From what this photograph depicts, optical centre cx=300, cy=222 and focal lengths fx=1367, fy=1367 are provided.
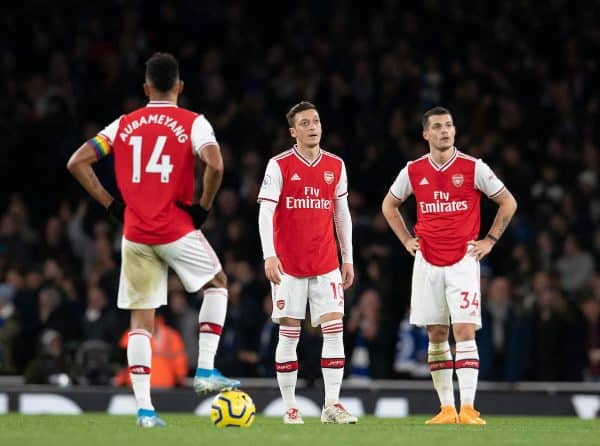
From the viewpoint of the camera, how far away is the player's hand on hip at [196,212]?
10047mm

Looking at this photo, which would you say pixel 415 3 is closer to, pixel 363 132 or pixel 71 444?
pixel 363 132

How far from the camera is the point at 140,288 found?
999 centimetres

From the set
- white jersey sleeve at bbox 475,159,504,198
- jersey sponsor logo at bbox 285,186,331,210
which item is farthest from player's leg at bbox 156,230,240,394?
white jersey sleeve at bbox 475,159,504,198

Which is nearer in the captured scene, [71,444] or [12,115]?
[71,444]

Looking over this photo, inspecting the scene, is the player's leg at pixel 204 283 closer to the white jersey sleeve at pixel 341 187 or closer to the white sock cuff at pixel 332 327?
the white sock cuff at pixel 332 327

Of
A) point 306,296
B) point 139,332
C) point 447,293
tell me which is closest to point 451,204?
point 447,293

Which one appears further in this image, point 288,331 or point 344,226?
point 344,226

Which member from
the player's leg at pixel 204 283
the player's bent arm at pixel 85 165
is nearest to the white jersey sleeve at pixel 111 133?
the player's bent arm at pixel 85 165

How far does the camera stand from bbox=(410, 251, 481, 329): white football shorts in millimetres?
11211

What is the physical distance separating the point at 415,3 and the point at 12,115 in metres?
7.16

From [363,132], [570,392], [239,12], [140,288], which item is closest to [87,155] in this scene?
[140,288]

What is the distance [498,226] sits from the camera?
11477 millimetres

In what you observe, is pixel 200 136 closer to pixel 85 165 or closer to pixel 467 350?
pixel 85 165

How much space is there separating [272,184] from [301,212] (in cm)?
34
